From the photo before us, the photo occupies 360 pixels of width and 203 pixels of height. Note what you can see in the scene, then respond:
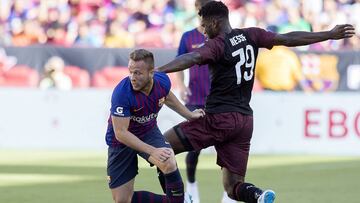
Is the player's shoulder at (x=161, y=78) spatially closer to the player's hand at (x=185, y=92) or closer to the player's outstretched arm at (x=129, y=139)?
the player's outstretched arm at (x=129, y=139)

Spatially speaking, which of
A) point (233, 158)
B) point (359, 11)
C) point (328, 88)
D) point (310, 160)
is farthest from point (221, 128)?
point (359, 11)

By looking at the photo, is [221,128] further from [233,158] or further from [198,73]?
[198,73]

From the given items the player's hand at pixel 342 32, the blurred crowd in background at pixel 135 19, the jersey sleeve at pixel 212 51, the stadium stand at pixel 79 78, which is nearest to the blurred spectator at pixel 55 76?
the stadium stand at pixel 79 78

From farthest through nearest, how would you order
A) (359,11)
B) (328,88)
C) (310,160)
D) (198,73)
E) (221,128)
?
(359,11) → (328,88) → (310,160) → (198,73) → (221,128)

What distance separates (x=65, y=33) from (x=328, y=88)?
6593mm

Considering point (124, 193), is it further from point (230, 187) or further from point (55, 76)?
point (55, 76)

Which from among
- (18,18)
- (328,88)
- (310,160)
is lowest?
(310,160)

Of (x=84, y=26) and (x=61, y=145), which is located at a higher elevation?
(x=84, y=26)

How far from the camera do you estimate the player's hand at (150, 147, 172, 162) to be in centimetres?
855

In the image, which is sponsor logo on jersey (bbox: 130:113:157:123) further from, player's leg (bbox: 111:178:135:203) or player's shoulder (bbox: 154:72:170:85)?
player's leg (bbox: 111:178:135:203)

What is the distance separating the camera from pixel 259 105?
651 inches

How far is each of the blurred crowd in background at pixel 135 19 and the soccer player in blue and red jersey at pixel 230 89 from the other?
10.6 m

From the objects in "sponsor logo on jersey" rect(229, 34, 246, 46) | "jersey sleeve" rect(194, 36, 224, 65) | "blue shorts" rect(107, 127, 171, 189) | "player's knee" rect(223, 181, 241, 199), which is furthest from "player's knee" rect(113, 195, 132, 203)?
"sponsor logo on jersey" rect(229, 34, 246, 46)

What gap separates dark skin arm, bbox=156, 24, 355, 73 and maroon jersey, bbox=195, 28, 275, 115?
10 centimetres
